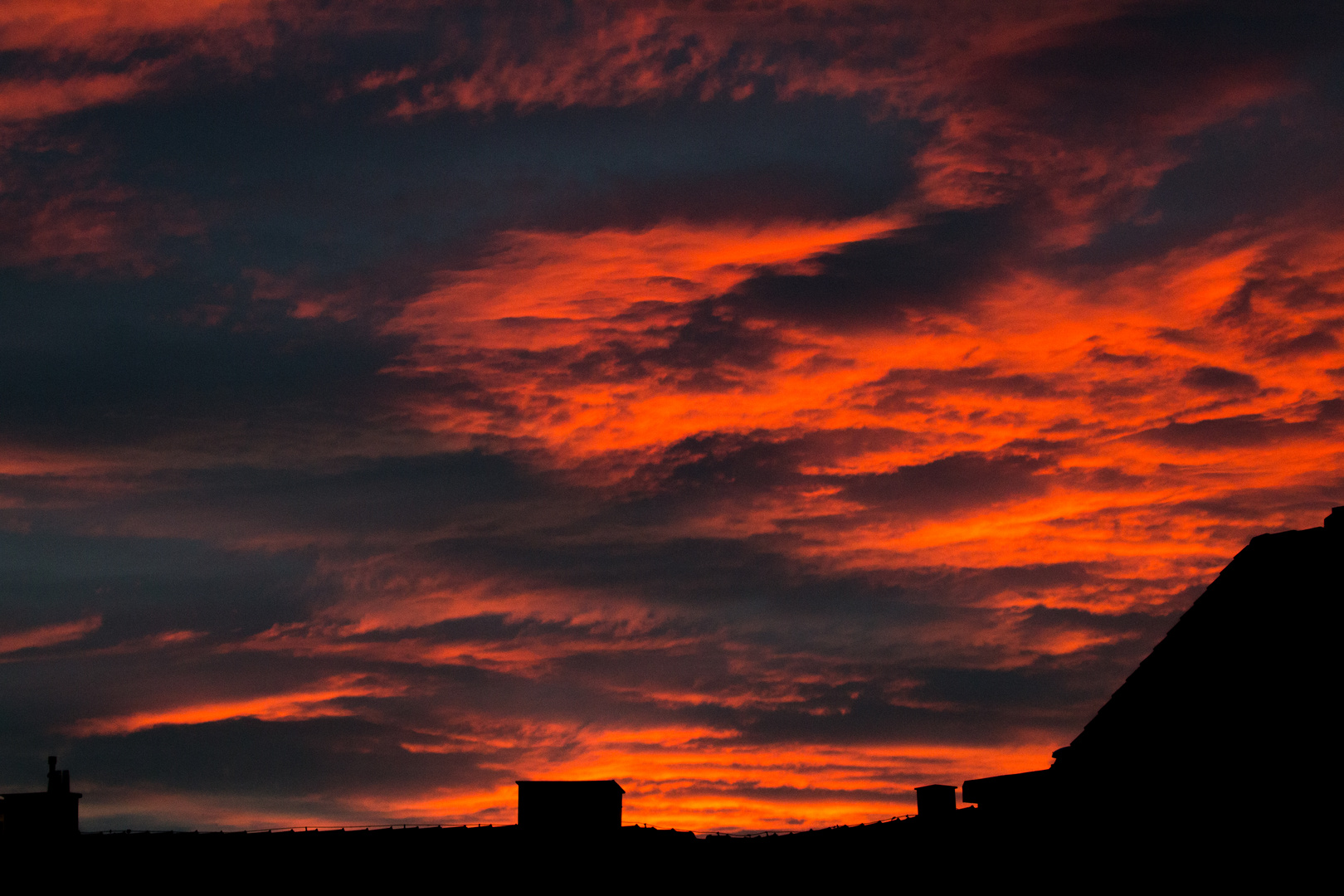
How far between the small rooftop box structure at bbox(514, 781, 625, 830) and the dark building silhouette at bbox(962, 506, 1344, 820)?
19856 millimetres

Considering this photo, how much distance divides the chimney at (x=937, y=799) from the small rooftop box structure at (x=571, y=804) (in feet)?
28.3

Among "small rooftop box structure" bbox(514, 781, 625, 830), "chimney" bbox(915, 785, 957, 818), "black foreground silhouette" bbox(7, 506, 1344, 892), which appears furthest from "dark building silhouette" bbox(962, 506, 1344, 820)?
"small rooftop box structure" bbox(514, 781, 625, 830)

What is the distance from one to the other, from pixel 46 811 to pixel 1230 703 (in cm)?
3282

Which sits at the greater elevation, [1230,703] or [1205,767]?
[1230,703]

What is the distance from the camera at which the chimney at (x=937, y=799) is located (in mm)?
40156

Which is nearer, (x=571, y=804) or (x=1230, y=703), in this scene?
(x=1230, y=703)

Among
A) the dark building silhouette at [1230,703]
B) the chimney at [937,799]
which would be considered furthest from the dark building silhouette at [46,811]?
the dark building silhouette at [1230,703]

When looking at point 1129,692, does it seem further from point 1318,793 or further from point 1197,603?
point 1318,793

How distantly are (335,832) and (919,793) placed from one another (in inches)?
621

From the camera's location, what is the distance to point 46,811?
136 feet

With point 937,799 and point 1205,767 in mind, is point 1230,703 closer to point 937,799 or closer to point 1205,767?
point 1205,767

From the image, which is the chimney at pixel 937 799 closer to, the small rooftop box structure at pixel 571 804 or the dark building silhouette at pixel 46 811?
the small rooftop box structure at pixel 571 804

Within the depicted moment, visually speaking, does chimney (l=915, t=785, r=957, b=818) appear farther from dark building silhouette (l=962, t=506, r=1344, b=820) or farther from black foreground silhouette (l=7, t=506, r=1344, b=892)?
dark building silhouette (l=962, t=506, r=1344, b=820)

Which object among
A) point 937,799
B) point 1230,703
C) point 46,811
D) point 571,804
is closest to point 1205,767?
point 1230,703
